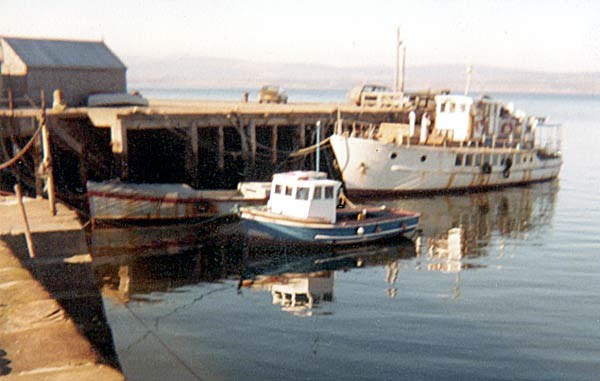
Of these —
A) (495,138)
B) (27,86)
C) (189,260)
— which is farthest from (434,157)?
(27,86)

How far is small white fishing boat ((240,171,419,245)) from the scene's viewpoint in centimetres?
2395

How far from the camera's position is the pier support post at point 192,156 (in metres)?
30.6

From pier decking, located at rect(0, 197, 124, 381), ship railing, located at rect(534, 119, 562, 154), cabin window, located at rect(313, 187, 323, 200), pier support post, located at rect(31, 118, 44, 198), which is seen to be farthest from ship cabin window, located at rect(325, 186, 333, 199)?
ship railing, located at rect(534, 119, 562, 154)

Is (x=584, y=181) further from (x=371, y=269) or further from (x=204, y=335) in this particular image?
(x=204, y=335)

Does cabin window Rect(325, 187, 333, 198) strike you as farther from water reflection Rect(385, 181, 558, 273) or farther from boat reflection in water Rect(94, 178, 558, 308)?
water reflection Rect(385, 181, 558, 273)

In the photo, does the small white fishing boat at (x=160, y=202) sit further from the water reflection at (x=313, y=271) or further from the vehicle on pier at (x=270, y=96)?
Result: the vehicle on pier at (x=270, y=96)

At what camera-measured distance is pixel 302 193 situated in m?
24.4

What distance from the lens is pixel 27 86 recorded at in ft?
123

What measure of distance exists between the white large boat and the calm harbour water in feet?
25.8

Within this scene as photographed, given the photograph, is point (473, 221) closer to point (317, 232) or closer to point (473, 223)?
point (473, 223)

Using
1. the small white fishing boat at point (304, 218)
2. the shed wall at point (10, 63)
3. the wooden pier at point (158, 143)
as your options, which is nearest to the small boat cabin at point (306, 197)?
the small white fishing boat at point (304, 218)

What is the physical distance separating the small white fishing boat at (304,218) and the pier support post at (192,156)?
6.88 meters

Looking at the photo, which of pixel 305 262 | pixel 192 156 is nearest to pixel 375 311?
pixel 305 262

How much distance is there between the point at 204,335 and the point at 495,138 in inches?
1310
